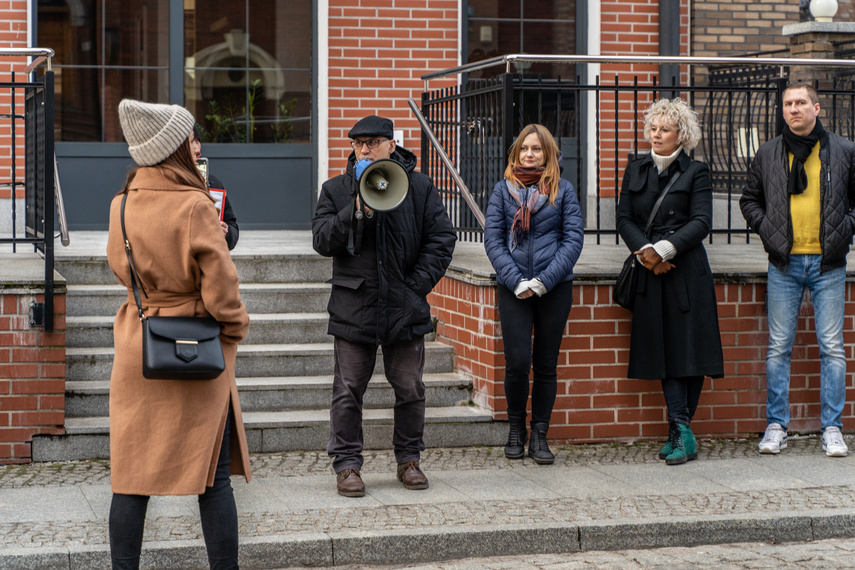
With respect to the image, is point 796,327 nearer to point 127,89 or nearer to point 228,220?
point 228,220

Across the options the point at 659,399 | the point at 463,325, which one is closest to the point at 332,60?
the point at 463,325

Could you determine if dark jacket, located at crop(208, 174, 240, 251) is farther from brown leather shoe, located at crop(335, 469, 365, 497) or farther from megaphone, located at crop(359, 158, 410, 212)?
brown leather shoe, located at crop(335, 469, 365, 497)

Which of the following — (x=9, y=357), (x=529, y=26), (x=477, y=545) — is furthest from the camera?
(x=529, y=26)

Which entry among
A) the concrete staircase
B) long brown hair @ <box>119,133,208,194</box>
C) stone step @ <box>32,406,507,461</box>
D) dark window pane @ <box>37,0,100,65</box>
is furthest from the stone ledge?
long brown hair @ <box>119,133,208,194</box>

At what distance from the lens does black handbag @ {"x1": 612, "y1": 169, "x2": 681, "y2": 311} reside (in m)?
6.39

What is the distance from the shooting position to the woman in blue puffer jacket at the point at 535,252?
622 cm

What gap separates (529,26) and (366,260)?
5652mm

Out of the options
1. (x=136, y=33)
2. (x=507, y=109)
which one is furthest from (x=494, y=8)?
(x=507, y=109)

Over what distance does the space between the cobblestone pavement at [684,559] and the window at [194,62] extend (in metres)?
6.08

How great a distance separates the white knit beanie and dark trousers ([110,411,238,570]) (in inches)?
42.9

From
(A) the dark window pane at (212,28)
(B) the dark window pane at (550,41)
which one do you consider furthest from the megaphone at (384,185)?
(B) the dark window pane at (550,41)

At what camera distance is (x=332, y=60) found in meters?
10.1

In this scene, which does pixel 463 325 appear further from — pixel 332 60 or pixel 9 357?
pixel 332 60

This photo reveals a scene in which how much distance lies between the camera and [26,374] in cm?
626
